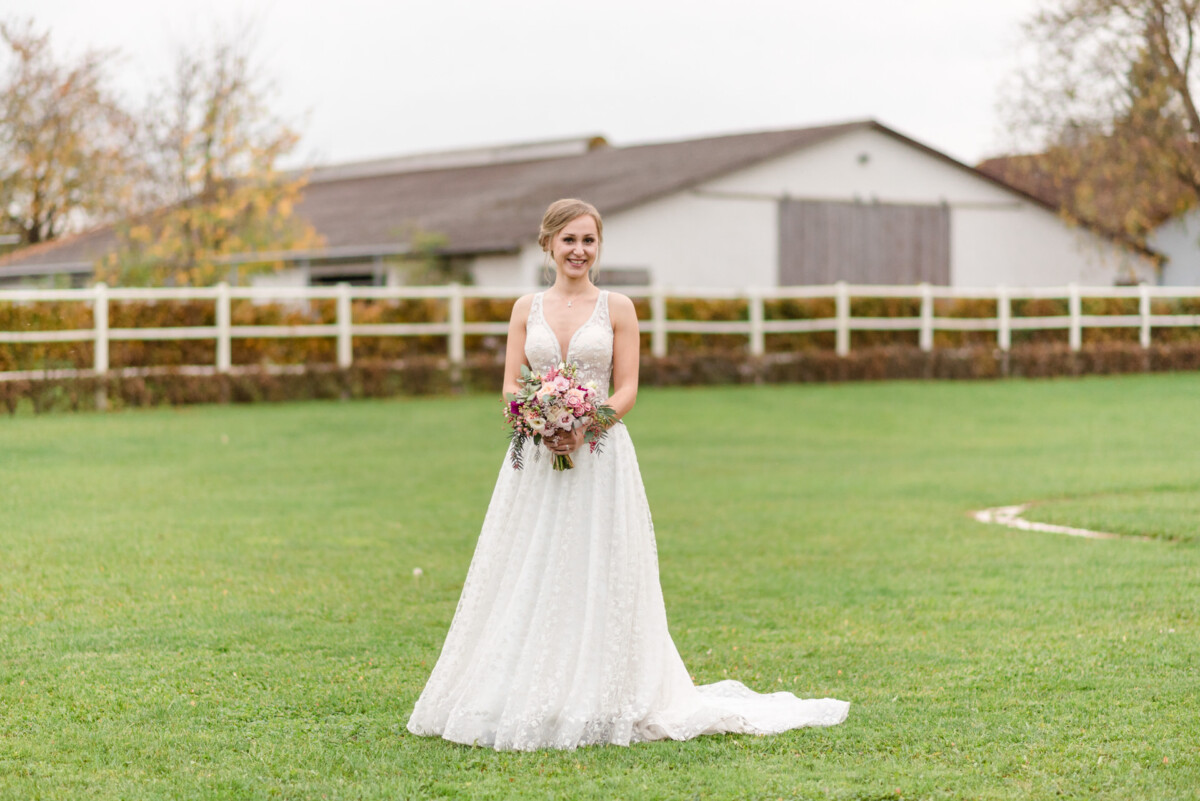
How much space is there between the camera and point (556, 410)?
5375 millimetres

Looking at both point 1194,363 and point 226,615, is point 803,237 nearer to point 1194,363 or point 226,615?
point 1194,363

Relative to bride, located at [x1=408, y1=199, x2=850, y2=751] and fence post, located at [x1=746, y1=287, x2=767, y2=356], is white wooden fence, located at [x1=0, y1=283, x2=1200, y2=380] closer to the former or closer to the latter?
fence post, located at [x1=746, y1=287, x2=767, y2=356]

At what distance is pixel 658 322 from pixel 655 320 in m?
0.09

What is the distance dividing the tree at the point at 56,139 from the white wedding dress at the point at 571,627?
24.3m

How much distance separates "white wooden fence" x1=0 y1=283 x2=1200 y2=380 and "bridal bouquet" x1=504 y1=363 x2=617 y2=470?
54.4 feet

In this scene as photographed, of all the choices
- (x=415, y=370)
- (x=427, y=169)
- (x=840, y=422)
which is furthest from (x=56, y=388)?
(x=427, y=169)

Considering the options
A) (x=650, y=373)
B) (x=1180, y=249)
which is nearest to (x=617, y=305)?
(x=650, y=373)

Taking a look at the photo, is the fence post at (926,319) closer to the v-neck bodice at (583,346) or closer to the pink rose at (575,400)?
the v-neck bodice at (583,346)

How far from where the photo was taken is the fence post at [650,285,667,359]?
25672 mm

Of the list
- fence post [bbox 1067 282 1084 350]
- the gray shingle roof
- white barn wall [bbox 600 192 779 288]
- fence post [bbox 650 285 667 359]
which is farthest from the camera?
the gray shingle roof

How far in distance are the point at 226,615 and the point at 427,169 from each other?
118ft

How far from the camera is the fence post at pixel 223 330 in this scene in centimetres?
2216

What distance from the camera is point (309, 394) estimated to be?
2281 centimetres

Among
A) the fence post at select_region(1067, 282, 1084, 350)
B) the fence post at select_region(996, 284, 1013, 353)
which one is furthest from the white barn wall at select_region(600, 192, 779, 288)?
the fence post at select_region(1067, 282, 1084, 350)
